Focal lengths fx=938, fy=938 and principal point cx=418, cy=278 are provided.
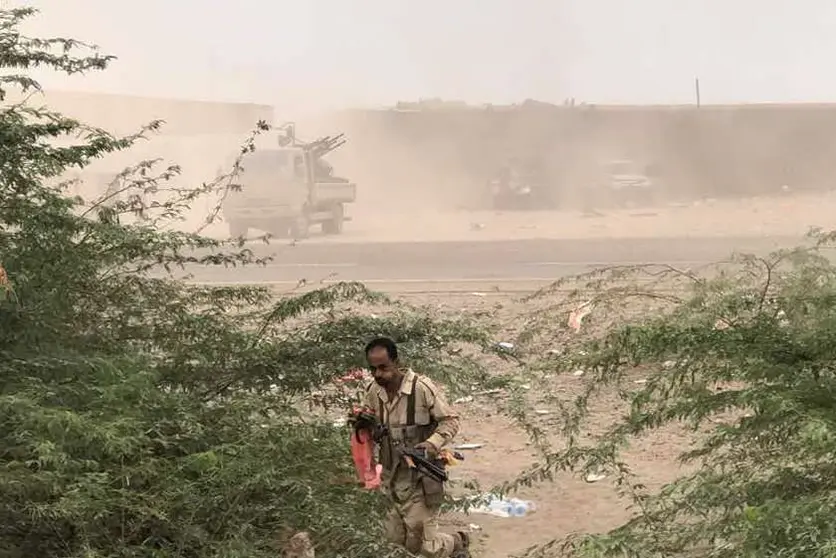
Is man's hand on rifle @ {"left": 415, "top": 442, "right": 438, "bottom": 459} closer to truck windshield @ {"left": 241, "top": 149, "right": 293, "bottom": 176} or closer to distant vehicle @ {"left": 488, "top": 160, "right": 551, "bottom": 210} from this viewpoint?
truck windshield @ {"left": 241, "top": 149, "right": 293, "bottom": 176}

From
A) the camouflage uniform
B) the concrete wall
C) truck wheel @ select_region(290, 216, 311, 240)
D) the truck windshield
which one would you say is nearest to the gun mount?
the truck windshield

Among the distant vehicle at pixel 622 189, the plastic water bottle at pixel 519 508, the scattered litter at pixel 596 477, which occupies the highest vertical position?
the distant vehicle at pixel 622 189

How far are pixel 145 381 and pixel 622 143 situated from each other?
2378 centimetres

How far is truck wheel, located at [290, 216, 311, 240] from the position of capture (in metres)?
19.4

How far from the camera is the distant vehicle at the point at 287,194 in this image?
18.6 m

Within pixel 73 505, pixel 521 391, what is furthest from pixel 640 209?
pixel 73 505

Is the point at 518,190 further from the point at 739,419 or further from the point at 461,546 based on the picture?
the point at 739,419

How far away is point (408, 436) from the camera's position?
13.7 feet

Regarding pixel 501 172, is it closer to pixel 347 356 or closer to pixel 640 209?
pixel 640 209

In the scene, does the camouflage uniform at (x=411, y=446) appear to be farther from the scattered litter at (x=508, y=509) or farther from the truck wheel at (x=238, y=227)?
the truck wheel at (x=238, y=227)

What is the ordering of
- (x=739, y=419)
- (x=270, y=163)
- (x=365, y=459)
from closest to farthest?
(x=739, y=419) < (x=365, y=459) < (x=270, y=163)

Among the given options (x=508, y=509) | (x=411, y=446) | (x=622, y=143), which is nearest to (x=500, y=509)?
(x=508, y=509)

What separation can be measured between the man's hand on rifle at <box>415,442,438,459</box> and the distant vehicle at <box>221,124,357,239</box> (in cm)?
1473

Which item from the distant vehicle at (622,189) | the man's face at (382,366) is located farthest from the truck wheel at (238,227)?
the man's face at (382,366)
